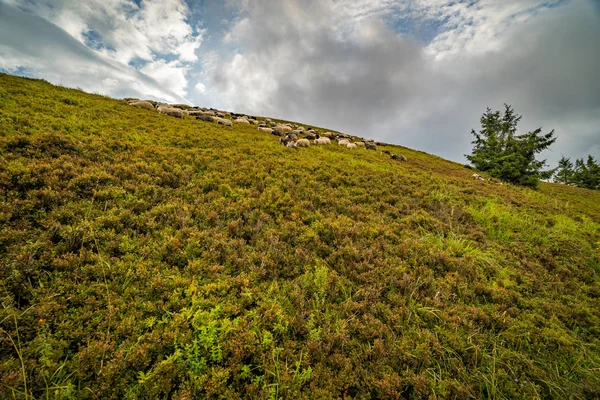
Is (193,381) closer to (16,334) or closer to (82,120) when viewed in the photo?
(16,334)

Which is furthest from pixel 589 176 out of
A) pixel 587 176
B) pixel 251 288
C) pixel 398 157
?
pixel 251 288

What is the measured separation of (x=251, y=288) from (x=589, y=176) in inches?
2263

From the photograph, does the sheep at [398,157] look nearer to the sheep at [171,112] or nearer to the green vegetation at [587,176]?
the sheep at [171,112]

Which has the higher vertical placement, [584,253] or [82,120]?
[82,120]

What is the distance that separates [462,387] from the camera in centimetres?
334

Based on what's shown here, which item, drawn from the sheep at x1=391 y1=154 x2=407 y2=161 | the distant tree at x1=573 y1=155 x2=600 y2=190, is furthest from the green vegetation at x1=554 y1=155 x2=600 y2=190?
the sheep at x1=391 y1=154 x2=407 y2=161

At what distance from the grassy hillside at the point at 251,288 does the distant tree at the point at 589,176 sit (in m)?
43.6

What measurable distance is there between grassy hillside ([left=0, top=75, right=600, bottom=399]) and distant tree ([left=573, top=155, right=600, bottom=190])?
1718 inches

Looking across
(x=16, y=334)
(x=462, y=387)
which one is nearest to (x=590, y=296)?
(x=462, y=387)

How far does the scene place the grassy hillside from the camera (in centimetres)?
316

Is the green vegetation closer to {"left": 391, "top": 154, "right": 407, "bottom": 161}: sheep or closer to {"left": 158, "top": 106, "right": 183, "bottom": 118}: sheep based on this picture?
{"left": 391, "top": 154, "right": 407, "bottom": 161}: sheep

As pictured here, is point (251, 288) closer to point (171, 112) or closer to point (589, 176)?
point (171, 112)

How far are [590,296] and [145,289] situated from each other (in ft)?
37.0

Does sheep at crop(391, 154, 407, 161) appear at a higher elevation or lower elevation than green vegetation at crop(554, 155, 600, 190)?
lower
